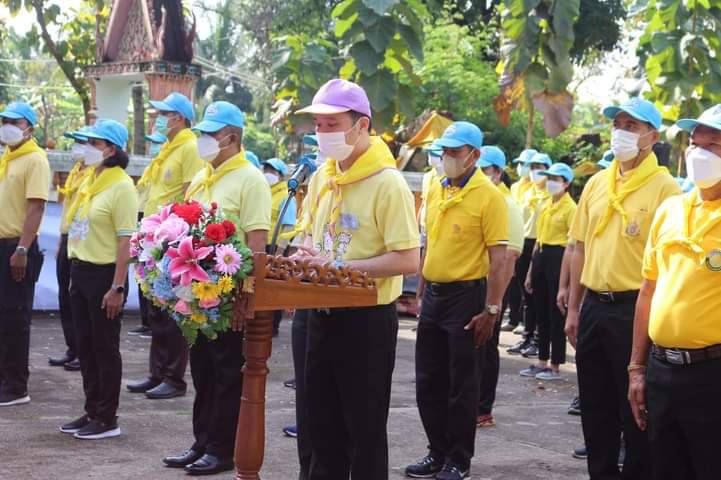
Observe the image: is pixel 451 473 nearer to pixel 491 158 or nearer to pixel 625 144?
pixel 625 144

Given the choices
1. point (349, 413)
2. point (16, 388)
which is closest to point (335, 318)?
point (349, 413)

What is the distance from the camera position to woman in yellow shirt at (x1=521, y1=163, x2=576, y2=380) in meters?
11.3

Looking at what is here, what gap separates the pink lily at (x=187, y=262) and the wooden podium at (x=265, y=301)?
0.20 m

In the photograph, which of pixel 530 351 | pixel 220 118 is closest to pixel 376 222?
pixel 220 118

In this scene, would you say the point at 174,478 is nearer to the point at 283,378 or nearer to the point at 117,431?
the point at 117,431

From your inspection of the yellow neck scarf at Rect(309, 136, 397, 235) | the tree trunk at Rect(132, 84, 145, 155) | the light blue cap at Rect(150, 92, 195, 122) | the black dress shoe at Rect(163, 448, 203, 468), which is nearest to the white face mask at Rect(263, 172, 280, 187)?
the light blue cap at Rect(150, 92, 195, 122)

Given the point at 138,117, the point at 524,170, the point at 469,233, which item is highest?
the point at 138,117

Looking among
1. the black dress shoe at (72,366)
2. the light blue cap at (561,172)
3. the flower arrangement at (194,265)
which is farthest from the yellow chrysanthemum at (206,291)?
the light blue cap at (561,172)

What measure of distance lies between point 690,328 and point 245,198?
10.0ft

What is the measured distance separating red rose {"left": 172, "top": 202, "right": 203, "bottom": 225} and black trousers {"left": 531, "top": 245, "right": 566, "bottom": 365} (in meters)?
6.97

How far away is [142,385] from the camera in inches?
359

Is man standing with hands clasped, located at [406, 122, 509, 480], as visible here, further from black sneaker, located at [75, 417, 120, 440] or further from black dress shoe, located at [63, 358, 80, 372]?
black dress shoe, located at [63, 358, 80, 372]

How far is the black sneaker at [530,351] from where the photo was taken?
508 inches

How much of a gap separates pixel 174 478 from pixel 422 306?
195 centimetres
